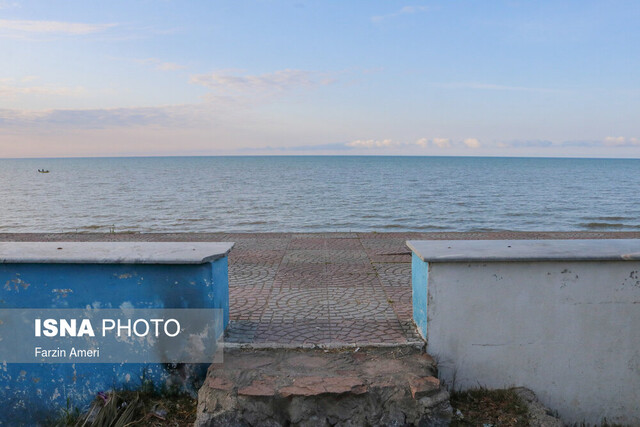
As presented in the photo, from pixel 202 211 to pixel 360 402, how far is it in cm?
2772

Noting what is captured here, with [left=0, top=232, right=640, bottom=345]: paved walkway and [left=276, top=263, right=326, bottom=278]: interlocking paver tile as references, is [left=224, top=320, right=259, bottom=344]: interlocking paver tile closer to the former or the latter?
[left=0, top=232, right=640, bottom=345]: paved walkway

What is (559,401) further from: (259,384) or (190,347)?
(190,347)

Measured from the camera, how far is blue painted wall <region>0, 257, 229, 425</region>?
484cm

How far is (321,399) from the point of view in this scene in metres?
4.25

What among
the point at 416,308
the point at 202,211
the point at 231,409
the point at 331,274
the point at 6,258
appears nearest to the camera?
the point at 231,409

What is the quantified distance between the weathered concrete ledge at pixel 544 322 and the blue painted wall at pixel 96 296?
7.12ft

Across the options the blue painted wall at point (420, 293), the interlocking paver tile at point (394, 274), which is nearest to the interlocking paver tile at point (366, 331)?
the blue painted wall at point (420, 293)

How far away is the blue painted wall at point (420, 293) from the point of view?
196 inches

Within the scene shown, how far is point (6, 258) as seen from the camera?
4.81m

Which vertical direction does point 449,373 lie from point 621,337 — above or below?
below

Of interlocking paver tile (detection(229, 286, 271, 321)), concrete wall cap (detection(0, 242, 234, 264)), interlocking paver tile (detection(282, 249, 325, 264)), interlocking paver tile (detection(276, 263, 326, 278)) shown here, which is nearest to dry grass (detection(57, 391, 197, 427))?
concrete wall cap (detection(0, 242, 234, 264))

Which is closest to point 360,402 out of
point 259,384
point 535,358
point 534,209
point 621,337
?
point 259,384

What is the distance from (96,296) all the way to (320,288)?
11.7 ft

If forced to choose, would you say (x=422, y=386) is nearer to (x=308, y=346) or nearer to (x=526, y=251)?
(x=308, y=346)
